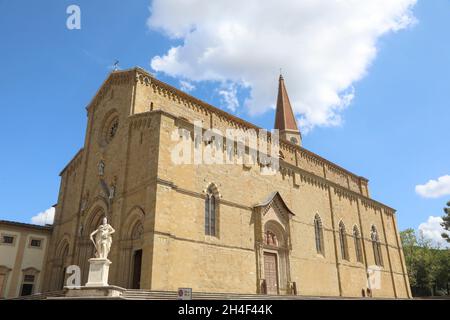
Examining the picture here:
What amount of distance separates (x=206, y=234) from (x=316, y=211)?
11334 millimetres

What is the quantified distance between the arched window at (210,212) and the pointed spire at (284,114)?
22.5 m

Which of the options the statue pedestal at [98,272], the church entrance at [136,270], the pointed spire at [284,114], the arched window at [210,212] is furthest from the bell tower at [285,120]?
the statue pedestal at [98,272]

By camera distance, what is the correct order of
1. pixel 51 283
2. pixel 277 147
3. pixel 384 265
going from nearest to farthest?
pixel 51 283 → pixel 277 147 → pixel 384 265

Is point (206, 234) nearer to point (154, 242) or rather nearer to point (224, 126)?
point (154, 242)

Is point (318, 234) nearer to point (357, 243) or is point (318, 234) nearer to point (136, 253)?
point (357, 243)

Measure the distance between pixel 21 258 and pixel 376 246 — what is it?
29258 millimetres

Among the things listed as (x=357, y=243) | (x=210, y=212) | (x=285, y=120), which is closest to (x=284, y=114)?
(x=285, y=120)

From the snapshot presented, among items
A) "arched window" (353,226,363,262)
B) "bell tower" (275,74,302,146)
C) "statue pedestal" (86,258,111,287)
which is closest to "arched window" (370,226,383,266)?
"arched window" (353,226,363,262)

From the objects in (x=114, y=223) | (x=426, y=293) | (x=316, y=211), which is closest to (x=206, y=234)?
(x=114, y=223)

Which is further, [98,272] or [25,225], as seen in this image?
[25,225]

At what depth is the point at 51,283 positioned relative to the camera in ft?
77.9

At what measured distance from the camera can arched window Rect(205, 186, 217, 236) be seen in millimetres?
18641

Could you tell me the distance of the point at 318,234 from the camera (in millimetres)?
25938

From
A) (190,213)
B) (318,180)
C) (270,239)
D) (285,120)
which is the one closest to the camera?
(190,213)
